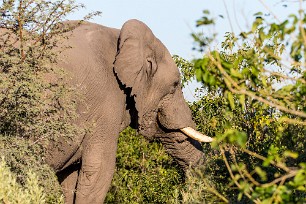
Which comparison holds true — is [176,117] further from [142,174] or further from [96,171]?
[96,171]

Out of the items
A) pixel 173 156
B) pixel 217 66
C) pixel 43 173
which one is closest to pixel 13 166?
pixel 43 173

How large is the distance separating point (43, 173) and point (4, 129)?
1.76 ft

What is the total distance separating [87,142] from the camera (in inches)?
433

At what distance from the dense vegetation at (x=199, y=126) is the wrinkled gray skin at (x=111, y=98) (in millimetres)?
543

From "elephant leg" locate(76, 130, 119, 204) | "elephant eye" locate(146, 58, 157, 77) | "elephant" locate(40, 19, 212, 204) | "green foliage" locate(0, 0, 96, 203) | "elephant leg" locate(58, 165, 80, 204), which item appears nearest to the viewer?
"green foliage" locate(0, 0, 96, 203)

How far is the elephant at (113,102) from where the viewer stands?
1067cm

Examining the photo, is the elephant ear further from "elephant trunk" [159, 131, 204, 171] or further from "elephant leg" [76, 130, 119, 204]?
"elephant trunk" [159, 131, 204, 171]

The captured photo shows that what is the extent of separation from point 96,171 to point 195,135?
1716mm

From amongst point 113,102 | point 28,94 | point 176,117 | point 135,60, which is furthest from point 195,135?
point 28,94

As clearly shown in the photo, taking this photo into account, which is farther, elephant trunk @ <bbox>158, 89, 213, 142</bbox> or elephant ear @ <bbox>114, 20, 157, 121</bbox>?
elephant trunk @ <bbox>158, 89, 213, 142</bbox>

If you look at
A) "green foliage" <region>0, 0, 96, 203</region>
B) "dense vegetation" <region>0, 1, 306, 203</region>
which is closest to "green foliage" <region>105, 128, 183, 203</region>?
"dense vegetation" <region>0, 1, 306, 203</region>

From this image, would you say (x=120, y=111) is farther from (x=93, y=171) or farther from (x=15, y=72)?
(x=15, y=72)

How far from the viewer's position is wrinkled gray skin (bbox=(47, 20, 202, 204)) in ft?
35.0

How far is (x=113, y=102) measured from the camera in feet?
36.3
